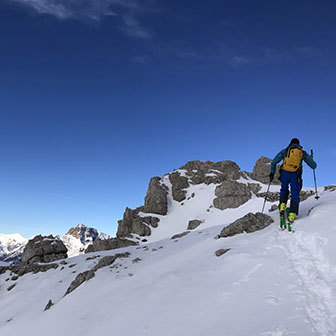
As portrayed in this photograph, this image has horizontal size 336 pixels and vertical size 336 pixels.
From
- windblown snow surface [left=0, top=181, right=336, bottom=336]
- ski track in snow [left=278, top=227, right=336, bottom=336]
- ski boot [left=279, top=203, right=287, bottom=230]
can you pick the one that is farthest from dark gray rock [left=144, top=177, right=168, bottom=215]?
ski track in snow [left=278, top=227, right=336, bottom=336]

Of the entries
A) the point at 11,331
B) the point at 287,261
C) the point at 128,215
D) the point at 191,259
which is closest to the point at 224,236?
the point at 191,259

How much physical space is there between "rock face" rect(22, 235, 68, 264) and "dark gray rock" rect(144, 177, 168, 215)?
139 feet

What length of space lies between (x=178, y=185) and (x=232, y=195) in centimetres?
2444

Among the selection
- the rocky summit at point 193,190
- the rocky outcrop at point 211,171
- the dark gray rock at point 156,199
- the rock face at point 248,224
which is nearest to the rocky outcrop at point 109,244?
the rocky summit at point 193,190

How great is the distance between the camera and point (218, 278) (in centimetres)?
678

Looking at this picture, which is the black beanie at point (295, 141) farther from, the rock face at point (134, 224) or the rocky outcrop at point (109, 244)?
the rock face at point (134, 224)

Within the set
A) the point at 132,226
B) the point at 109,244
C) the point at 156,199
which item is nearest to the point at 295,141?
the point at 109,244

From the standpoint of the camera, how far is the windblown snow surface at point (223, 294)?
446cm

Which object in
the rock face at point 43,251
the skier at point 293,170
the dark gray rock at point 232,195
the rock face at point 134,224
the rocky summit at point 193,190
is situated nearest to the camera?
the skier at point 293,170

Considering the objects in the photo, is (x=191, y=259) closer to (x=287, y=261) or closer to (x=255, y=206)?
(x=287, y=261)

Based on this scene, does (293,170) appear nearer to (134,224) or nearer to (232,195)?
(134,224)

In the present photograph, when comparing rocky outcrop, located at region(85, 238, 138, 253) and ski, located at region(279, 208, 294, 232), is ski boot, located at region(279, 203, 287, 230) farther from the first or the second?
rocky outcrop, located at region(85, 238, 138, 253)

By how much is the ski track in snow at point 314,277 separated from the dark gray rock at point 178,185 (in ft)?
254

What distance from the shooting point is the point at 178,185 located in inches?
3538
